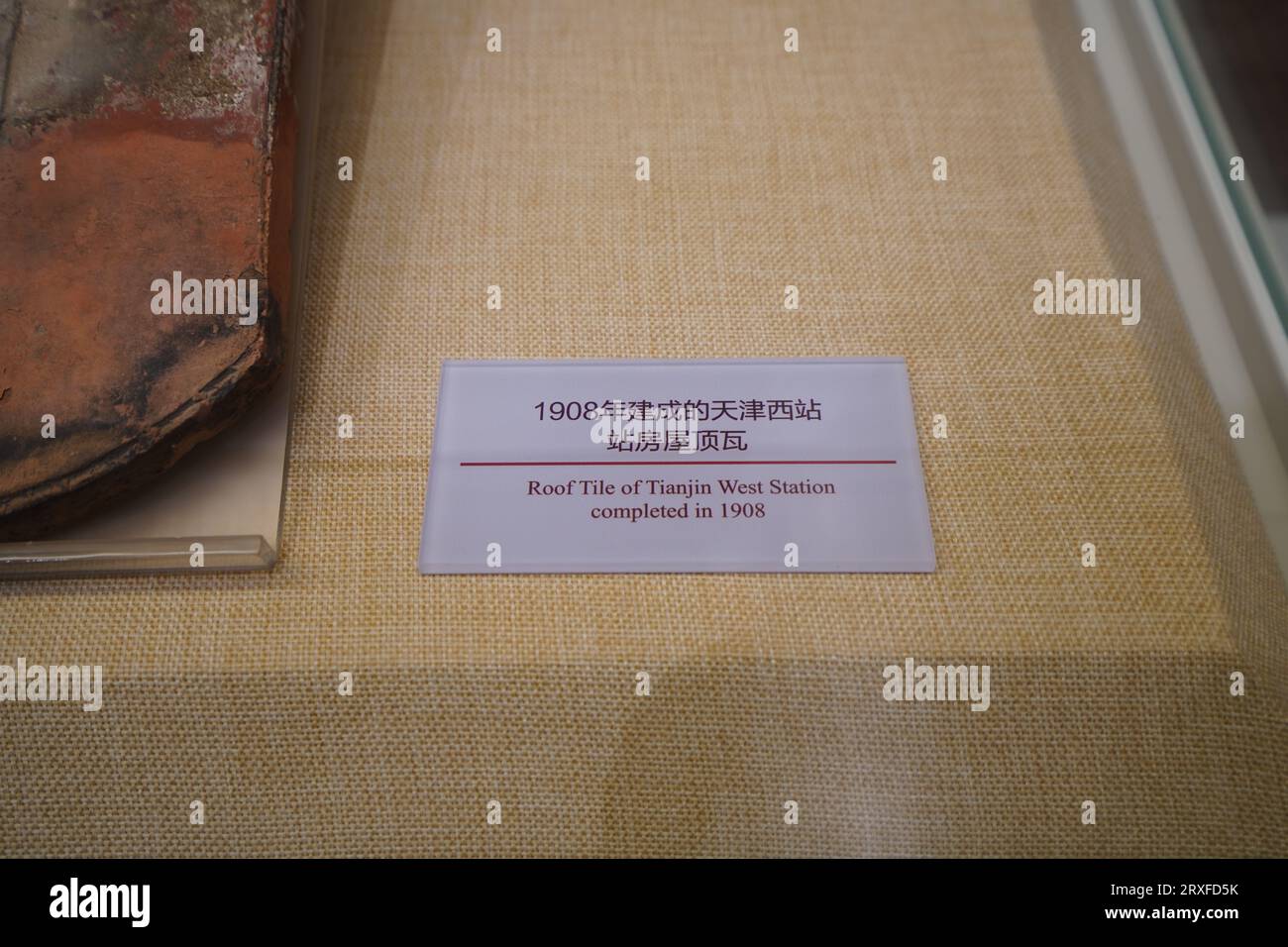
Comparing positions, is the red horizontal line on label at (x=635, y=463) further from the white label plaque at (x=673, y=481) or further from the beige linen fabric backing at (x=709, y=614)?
the beige linen fabric backing at (x=709, y=614)

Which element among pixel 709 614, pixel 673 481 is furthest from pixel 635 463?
pixel 709 614

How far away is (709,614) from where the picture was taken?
806 mm

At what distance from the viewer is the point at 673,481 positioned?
83 centimetres

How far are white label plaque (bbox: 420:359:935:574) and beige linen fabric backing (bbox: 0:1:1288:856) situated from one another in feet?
0.09

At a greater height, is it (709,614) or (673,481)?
(673,481)

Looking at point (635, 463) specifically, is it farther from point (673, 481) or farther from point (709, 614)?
point (709, 614)

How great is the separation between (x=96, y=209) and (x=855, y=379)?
2.67 ft

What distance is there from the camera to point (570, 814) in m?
0.77

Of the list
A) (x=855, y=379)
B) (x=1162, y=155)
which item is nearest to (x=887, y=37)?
(x=1162, y=155)

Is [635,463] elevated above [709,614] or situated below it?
above

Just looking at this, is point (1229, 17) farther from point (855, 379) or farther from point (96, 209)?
point (96, 209)

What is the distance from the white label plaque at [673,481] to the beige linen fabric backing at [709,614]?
28 mm

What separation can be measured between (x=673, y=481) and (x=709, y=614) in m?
0.13
